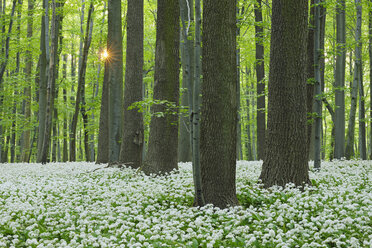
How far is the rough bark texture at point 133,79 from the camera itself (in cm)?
1075

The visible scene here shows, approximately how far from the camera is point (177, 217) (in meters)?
5.54

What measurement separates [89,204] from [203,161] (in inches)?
104

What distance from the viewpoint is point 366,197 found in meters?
5.98

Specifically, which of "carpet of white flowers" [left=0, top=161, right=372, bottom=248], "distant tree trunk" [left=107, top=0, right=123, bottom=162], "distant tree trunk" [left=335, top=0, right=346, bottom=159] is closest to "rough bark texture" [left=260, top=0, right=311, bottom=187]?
"carpet of white flowers" [left=0, top=161, right=372, bottom=248]

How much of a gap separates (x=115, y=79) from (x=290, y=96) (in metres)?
6.75

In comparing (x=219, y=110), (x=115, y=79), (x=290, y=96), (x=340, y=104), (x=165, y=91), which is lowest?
(x=219, y=110)

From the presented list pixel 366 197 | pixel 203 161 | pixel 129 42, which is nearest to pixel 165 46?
pixel 129 42

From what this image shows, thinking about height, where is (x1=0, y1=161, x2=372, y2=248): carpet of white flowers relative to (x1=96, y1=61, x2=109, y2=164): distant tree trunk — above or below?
below

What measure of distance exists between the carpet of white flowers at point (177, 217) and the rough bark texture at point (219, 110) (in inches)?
17.3

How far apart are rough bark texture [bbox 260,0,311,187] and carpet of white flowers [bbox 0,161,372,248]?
0.49 metres

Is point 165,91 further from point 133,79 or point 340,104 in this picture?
point 340,104

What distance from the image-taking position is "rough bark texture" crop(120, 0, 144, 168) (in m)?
10.8

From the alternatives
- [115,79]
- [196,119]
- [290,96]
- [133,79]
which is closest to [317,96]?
[290,96]

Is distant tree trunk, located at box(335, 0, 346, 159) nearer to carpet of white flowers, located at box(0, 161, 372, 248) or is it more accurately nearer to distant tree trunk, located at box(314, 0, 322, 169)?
distant tree trunk, located at box(314, 0, 322, 169)
